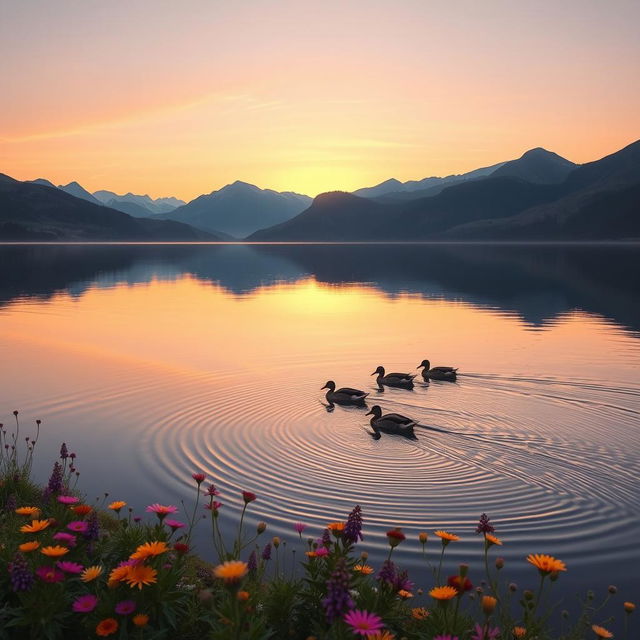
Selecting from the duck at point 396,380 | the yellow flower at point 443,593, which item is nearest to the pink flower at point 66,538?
the yellow flower at point 443,593

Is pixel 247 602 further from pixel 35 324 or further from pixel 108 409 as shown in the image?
pixel 35 324

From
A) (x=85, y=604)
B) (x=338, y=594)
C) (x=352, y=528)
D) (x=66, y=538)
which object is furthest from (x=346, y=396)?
(x=338, y=594)

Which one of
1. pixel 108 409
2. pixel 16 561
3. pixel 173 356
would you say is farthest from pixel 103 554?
pixel 173 356

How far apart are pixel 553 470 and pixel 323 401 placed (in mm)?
9028

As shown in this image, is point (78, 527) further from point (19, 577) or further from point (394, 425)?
point (394, 425)

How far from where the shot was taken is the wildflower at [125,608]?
616cm

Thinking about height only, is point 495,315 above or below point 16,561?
below

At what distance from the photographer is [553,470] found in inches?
628

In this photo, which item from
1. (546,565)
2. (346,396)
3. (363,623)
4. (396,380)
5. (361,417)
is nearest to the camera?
(363,623)

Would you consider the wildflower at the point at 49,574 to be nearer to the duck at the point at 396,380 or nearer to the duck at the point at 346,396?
the duck at the point at 346,396

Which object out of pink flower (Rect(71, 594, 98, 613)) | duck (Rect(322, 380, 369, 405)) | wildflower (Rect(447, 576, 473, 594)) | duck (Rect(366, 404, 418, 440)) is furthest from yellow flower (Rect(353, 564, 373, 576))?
duck (Rect(322, 380, 369, 405))

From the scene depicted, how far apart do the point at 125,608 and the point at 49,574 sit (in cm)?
80

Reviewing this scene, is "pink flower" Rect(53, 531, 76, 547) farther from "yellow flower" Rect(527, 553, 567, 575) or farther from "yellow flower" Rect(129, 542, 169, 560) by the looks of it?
"yellow flower" Rect(527, 553, 567, 575)

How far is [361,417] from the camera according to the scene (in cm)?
2164
